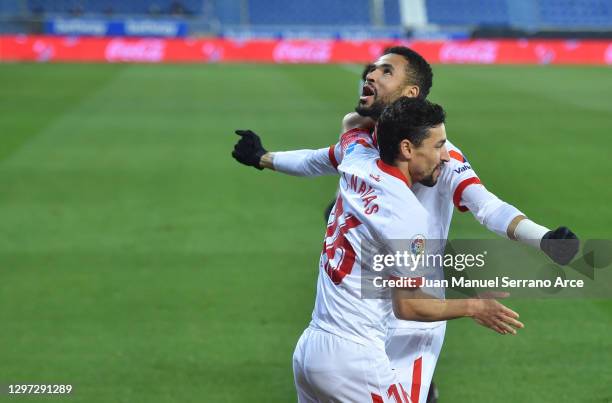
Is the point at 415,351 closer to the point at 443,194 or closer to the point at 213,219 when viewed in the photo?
the point at 443,194

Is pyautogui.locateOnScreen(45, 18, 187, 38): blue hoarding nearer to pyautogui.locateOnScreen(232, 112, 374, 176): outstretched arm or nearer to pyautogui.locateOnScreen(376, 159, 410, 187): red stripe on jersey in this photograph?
pyautogui.locateOnScreen(232, 112, 374, 176): outstretched arm

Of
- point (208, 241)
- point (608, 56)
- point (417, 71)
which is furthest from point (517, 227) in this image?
point (608, 56)

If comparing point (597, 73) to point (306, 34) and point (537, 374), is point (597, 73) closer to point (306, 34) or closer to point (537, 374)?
point (306, 34)

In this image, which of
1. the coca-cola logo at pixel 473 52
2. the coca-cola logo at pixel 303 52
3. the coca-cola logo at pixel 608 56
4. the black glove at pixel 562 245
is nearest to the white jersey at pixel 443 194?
the black glove at pixel 562 245

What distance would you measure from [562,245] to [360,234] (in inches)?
34.8

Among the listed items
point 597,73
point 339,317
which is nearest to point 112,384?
point 339,317

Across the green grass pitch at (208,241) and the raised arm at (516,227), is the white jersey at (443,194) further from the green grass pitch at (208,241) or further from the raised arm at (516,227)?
the green grass pitch at (208,241)

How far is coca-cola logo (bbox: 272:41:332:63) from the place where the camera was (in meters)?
35.6

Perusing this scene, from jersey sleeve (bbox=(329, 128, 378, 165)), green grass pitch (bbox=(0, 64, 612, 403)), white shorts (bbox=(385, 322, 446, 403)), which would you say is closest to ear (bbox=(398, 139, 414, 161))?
jersey sleeve (bbox=(329, 128, 378, 165))

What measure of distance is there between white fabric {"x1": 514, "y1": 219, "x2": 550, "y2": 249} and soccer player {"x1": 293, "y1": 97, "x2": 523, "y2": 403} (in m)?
0.43

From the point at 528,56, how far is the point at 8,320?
2967 cm

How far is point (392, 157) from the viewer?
14.1 feet

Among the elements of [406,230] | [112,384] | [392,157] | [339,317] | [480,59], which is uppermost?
[480,59]

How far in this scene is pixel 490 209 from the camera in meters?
4.58
